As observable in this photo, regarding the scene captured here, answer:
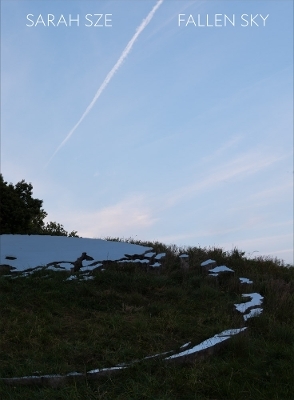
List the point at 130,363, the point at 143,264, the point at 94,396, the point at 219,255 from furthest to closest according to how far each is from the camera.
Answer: the point at 219,255, the point at 143,264, the point at 130,363, the point at 94,396

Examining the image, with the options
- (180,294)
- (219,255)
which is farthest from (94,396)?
(219,255)

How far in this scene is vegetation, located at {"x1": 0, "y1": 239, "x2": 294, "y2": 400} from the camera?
568 cm

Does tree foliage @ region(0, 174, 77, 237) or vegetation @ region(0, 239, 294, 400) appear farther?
tree foliage @ region(0, 174, 77, 237)

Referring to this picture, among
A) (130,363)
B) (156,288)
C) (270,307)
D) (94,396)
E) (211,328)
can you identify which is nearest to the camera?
(94,396)

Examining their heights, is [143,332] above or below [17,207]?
below

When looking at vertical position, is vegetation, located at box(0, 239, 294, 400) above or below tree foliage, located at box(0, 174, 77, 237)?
below

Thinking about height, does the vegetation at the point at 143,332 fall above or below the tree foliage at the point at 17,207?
below

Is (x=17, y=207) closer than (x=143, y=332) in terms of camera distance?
No

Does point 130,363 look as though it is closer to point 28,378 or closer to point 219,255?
point 28,378

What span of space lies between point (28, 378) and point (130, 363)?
126 centimetres

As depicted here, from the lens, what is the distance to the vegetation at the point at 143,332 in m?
5.68

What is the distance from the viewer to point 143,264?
11.8m

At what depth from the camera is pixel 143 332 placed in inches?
294

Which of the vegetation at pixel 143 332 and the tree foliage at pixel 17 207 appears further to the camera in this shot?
the tree foliage at pixel 17 207
